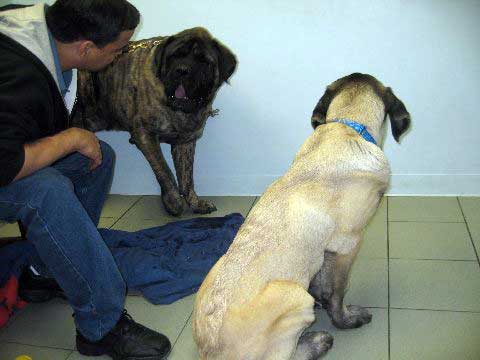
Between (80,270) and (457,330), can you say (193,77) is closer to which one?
(80,270)

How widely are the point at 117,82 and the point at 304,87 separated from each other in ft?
3.94

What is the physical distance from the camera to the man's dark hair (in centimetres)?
212

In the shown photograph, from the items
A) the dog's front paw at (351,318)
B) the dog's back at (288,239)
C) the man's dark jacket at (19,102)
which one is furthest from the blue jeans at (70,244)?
the dog's front paw at (351,318)

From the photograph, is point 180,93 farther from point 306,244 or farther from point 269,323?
point 269,323

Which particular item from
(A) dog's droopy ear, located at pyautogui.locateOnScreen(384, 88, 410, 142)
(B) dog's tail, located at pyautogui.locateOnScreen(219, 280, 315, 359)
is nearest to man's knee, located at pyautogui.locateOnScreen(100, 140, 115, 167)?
(B) dog's tail, located at pyautogui.locateOnScreen(219, 280, 315, 359)

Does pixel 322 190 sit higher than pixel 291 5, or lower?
lower

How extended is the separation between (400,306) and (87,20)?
1.85 m

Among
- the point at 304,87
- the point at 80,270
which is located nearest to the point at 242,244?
the point at 80,270

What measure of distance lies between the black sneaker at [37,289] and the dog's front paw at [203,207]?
1.14 meters

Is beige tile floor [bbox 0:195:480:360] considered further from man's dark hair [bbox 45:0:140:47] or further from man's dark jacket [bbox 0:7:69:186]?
man's dark hair [bbox 45:0:140:47]

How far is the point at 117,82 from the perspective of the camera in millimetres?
3248

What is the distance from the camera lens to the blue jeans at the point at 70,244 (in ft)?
6.33

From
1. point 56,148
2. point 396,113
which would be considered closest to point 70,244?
point 56,148

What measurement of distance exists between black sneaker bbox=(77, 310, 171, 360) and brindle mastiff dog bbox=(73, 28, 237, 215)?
4.30 feet
